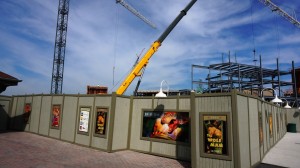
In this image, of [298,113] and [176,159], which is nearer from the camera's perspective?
[176,159]

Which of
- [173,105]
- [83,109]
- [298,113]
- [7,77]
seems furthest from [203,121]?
[298,113]

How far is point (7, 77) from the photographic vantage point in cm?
2419

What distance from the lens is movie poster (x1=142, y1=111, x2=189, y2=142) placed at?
14578 mm

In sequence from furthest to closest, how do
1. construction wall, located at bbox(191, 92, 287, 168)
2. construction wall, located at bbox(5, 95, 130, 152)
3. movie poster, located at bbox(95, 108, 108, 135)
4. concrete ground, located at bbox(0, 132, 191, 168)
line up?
movie poster, located at bbox(95, 108, 108, 135)
construction wall, located at bbox(5, 95, 130, 152)
concrete ground, located at bbox(0, 132, 191, 168)
construction wall, located at bbox(191, 92, 287, 168)

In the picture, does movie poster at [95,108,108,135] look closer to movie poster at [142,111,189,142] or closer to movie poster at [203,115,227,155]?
movie poster at [142,111,189,142]

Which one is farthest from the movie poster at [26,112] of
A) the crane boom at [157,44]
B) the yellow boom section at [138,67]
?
the crane boom at [157,44]

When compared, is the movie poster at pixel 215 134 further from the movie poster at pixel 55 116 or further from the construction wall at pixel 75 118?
the movie poster at pixel 55 116

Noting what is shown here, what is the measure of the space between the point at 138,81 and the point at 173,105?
30.8ft

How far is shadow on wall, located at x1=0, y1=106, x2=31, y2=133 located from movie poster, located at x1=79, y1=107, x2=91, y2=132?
10.6 metres

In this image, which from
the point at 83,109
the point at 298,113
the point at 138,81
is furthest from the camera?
the point at 298,113

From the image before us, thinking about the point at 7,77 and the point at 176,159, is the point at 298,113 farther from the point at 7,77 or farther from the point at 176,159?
the point at 7,77

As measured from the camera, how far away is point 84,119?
18359 mm

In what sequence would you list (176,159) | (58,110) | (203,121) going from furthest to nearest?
(58,110) < (176,159) < (203,121)

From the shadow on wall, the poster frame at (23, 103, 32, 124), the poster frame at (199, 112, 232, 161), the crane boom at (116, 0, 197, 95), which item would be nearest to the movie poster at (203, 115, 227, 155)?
the poster frame at (199, 112, 232, 161)
